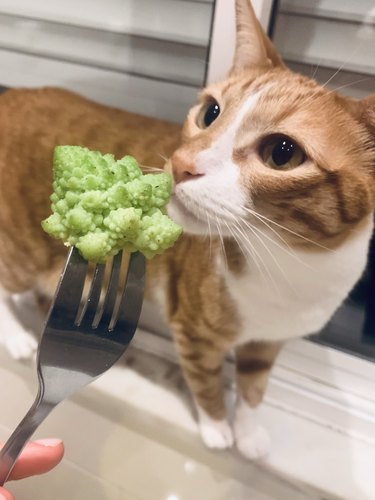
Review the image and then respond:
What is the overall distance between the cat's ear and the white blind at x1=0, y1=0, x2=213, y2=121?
0.99 feet

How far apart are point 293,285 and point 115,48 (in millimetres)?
732

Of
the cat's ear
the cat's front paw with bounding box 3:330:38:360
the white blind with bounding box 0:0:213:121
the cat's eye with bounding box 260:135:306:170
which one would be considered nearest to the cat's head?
the cat's eye with bounding box 260:135:306:170

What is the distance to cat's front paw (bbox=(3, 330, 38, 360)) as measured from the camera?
118cm

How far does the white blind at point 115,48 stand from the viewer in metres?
1.15

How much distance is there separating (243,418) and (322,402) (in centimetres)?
19

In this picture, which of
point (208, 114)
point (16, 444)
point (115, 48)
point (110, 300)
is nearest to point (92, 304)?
point (110, 300)

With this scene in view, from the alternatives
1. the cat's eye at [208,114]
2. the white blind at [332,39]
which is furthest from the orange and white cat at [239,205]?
the white blind at [332,39]

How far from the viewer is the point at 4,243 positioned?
1.15m

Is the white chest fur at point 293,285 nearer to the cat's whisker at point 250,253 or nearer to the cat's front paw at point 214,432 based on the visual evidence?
the cat's whisker at point 250,253

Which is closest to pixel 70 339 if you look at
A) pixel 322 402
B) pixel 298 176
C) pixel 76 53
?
pixel 298 176

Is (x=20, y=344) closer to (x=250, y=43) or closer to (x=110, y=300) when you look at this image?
(x=110, y=300)

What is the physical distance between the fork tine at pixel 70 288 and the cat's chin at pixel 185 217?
0.19 m

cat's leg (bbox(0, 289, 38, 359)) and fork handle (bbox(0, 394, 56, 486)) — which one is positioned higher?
fork handle (bbox(0, 394, 56, 486))

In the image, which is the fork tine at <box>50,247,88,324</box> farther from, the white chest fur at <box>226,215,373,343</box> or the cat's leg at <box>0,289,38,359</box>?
the cat's leg at <box>0,289,38,359</box>
